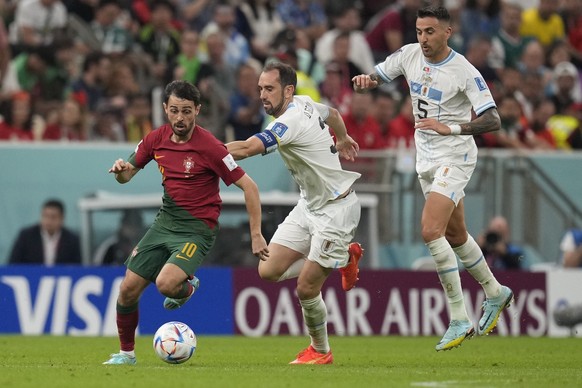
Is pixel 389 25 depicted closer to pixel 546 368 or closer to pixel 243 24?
pixel 243 24

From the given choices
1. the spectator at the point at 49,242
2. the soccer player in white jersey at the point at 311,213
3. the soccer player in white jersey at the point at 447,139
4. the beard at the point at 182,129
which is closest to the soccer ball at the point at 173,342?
the soccer player in white jersey at the point at 311,213

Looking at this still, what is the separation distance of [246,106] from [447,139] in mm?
7623

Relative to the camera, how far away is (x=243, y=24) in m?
22.0

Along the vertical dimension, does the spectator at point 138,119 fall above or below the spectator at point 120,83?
below

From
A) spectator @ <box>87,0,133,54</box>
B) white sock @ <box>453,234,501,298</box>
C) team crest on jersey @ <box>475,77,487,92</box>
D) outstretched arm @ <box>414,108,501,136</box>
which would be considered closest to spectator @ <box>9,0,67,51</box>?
spectator @ <box>87,0,133,54</box>

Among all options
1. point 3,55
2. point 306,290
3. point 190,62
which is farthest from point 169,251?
point 190,62

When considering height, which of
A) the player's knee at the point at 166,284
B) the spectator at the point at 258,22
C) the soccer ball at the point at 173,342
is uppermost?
the spectator at the point at 258,22

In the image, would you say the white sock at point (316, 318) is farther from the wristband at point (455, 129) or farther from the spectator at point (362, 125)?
the spectator at point (362, 125)

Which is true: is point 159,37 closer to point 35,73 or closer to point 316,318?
point 35,73

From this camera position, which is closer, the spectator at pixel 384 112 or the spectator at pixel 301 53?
the spectator at pixel 384 112

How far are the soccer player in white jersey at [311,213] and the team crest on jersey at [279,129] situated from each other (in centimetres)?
17

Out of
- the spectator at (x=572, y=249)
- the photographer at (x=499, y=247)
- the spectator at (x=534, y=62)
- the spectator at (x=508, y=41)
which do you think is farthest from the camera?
the spectator at (x=508, y=41)

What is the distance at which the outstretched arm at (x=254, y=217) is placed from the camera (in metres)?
10.9

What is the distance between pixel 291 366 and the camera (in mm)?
11797
